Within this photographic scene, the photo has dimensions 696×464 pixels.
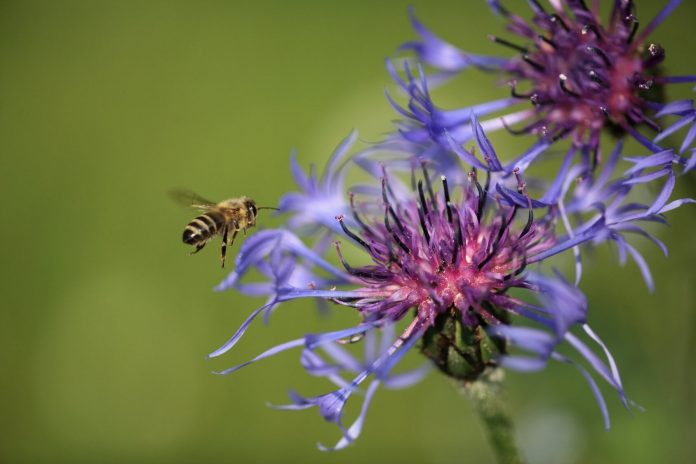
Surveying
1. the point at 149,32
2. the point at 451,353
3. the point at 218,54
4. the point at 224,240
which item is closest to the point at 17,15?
the point at 149,32

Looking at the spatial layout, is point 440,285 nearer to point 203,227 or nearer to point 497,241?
point 497,241

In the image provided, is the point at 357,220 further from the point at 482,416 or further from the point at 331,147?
the point at 331,147

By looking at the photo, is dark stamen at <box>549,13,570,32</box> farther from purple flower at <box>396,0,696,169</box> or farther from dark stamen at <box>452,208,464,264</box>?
dark stamen at <box>452,208,464,264</box>

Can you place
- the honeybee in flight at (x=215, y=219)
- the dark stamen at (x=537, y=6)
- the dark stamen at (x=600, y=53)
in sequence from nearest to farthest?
the dark stamen at (x=600, y=53) → the dark stamen at (x=537, y=6) → the honeybee in flight at (x=215, y=219)

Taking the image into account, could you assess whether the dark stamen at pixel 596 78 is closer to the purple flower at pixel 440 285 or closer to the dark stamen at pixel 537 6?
the dark stamen at pixel 537 6

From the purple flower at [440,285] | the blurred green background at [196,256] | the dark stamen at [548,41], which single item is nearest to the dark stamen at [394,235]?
the purple flower at [440,285]

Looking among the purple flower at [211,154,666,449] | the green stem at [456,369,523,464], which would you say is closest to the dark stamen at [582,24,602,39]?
the purple flower at [211,154,666,449]

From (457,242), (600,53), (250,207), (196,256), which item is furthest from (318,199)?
(196,256)
